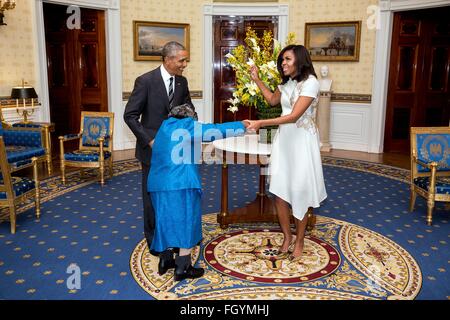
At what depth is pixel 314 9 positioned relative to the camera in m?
9.11

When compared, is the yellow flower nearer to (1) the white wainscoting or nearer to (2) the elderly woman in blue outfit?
(2) the elderly woman in blue outfit

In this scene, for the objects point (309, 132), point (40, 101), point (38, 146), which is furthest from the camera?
point (40, 101)

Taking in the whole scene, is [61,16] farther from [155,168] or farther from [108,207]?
[155,168]

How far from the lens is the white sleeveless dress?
11.5 feet

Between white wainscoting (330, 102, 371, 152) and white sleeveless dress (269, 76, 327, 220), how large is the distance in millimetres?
5902

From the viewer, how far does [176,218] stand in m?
3.15

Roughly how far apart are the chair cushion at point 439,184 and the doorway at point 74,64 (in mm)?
6404

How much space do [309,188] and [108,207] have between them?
8.76 feet

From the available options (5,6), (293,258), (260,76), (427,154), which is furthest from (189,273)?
(5,6)

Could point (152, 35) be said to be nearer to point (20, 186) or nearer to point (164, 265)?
point (20, 186)

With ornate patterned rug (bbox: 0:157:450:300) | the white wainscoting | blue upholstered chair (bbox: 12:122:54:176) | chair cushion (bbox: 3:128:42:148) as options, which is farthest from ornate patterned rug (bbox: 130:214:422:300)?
the white wainscoting

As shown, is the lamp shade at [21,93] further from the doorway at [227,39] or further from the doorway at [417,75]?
the doorway at [417,75]
